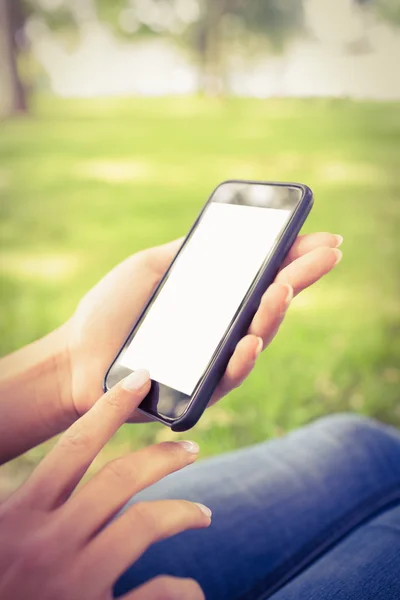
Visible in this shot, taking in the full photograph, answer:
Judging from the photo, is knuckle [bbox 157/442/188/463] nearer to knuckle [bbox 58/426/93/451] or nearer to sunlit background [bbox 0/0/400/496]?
knuckle [bbox 58/426/93/451]

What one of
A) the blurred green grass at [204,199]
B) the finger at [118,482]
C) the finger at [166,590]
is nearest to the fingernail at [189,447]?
the finger at [118,482]

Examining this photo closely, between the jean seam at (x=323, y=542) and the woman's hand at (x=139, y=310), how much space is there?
0.20 meters

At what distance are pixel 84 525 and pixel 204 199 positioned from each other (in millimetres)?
3183

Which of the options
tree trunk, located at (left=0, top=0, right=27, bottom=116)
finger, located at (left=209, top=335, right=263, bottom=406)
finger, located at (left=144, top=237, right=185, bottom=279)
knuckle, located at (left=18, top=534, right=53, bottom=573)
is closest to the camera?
knuckle, located at (left=18, top=534, right=53, bottom=573)

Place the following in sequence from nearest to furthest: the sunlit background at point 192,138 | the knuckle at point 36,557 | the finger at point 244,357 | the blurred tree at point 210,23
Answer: the knuckle at point 36,557 < the finger at point 244,357 < the sunlit background at point 192,138 < the blurred tree at point 210,23

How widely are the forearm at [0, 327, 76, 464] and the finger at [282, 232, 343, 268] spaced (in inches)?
12.8

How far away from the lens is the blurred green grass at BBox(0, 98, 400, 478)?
1.85 m

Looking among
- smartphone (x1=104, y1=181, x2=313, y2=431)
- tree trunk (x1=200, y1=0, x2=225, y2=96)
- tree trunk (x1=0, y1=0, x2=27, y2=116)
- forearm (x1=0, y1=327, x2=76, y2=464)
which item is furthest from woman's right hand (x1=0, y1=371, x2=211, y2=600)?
tree trunk (x1=200, y1=0, x2=225, y2=96)

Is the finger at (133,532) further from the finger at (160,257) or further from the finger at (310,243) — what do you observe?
the finger at (160,257)

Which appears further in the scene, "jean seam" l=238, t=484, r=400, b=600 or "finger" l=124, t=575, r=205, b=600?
"jean seam" l=238, t=484, r=400, b=600

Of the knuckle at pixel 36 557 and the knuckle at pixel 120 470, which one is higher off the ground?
the knuckle at pixel 120 470

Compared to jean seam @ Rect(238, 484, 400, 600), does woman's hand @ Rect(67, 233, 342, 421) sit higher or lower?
higher

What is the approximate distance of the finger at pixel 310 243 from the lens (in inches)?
26.4

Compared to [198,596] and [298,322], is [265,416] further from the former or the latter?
[198,596]
